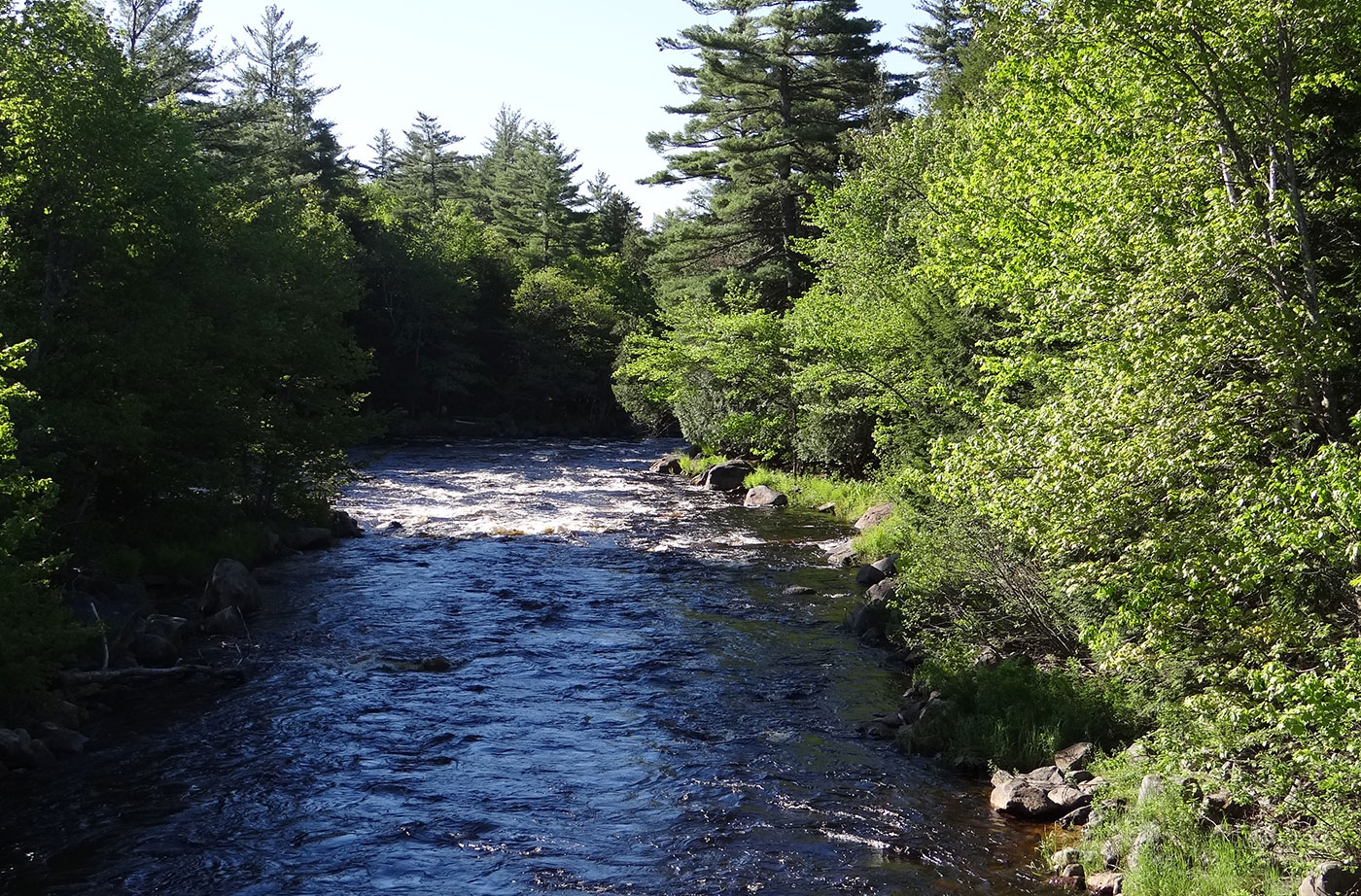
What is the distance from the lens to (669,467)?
46.7 meters

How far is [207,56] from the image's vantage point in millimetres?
47031

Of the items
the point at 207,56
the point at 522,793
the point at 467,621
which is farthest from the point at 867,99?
the point at 522,793

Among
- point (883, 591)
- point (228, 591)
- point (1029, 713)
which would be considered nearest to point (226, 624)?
point (228, 591)

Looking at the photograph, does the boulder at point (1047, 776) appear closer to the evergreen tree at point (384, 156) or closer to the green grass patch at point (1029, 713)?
the green grass patch at point (1029, 713)

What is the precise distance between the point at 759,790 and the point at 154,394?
1467 centimetres

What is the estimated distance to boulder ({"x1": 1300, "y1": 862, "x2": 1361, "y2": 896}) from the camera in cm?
824

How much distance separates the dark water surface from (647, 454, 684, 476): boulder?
880 inches

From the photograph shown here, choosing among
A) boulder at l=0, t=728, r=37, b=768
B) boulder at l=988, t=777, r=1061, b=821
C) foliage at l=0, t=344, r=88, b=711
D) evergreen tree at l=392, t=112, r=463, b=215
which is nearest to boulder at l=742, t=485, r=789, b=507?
boulder at l=988, t=777, r=1061, b=821

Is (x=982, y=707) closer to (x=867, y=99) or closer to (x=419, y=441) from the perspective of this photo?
(x=867, y=99)

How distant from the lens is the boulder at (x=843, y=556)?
2538 cm

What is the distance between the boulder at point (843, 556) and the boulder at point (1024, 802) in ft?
43.3

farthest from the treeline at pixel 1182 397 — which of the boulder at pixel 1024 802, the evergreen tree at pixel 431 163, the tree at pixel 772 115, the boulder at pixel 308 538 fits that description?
the evergreen tree at pixel 431 163

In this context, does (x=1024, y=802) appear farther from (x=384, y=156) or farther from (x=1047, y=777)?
(x=384, y=156)

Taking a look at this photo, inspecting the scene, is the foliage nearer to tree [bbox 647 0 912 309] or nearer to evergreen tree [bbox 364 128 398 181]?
tree [bbox 647 0 912 309]
